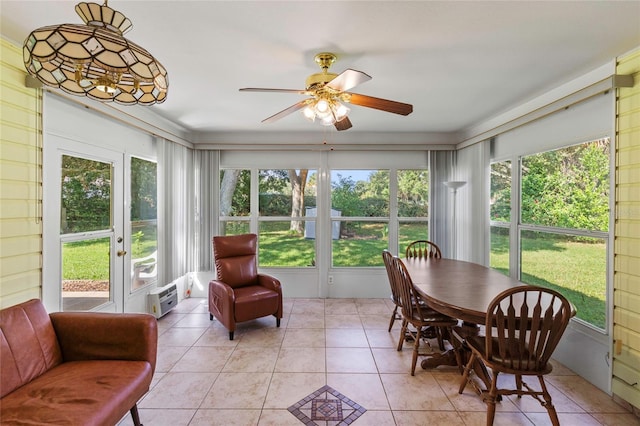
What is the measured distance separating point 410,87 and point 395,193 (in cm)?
215

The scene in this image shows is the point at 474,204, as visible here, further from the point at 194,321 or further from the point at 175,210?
the point at 175,210

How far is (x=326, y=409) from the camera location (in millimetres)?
2090

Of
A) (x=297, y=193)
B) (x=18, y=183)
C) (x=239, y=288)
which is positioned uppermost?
(x=297, y=193)

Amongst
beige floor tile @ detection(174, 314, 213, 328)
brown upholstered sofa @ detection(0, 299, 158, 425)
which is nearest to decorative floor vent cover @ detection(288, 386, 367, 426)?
brown upholstered sofa @ detection(0, 299, 158, 425)

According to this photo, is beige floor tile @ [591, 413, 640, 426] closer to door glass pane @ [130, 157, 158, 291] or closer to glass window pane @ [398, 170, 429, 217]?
glass window pane @ [398, 170, 429, 217]

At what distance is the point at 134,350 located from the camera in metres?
1.88

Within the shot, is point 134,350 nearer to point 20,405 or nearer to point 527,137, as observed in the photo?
point 20,405

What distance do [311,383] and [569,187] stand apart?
9.79ft

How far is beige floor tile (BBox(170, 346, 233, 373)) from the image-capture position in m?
2.62

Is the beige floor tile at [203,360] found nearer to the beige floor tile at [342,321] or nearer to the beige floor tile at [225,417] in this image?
the beige floor tile at [225,417]

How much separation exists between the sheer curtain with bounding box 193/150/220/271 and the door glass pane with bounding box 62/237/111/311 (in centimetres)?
154

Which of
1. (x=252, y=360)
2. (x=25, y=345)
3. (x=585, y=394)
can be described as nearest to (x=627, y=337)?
(x=585, y=394)

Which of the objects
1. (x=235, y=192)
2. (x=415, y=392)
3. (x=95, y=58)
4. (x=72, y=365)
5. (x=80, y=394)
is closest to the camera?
(x=95, y=58)

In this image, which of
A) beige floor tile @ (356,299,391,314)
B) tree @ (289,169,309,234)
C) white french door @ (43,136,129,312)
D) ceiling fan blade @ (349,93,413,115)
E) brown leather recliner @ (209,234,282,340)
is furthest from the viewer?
tree @ (289,169,309,234)
